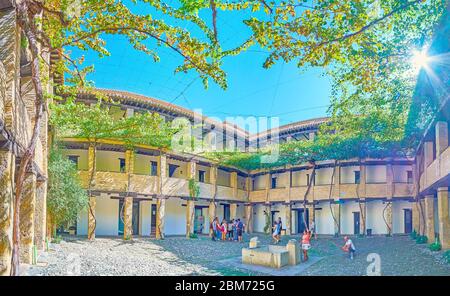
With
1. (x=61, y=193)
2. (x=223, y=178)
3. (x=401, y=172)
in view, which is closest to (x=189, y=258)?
(x=61, y=193)

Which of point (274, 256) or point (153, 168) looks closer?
point (274, 256)

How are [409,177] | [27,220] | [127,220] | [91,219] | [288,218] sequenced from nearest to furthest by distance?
1. [27,220]
2. [91,219]
3. [127,220]
4. [409,177]
5. [288,218]

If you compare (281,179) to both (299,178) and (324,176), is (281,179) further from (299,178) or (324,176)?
(324,176)

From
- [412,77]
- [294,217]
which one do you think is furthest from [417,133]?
[294,217]

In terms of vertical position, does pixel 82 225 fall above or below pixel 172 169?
below

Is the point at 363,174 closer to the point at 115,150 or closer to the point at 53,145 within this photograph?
the point at 115,150

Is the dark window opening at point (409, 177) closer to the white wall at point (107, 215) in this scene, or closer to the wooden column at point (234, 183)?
the wooden column at point (234, 183)

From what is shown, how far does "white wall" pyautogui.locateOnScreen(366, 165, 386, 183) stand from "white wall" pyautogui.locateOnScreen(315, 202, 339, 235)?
363cm

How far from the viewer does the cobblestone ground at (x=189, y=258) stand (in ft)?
39.6

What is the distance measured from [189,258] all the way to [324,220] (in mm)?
15460

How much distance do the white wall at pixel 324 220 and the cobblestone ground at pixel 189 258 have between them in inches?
232

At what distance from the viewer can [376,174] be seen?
2770cm

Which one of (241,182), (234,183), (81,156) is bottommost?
(234,183)

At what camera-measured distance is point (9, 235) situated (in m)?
8.30
